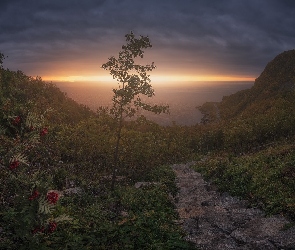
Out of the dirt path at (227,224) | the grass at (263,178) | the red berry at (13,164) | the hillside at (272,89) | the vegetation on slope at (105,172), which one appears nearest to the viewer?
the red berry at (13,164)

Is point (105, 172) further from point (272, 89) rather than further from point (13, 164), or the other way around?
point (272, 89)

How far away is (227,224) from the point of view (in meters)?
13.3

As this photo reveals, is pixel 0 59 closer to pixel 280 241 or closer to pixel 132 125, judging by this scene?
pixel 132 125

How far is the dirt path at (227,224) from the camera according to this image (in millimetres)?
11375

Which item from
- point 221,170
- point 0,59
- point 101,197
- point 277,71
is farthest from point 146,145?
point 277,71

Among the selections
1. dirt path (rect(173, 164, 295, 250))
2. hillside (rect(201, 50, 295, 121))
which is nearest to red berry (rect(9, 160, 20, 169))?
dirt path (rect(173, 164, 295, 250))

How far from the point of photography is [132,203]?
15.2 meters

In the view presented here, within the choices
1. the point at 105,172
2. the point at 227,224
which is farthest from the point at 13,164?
the point at 105,172

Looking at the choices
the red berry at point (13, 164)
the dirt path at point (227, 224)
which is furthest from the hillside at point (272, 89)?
the red berry at point (13, 164)

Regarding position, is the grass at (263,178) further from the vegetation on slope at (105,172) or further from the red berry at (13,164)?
the red berry at (13,164)

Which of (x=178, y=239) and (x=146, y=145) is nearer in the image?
(x=178, y=239)

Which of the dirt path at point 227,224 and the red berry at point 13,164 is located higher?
the red berry at point 13,164

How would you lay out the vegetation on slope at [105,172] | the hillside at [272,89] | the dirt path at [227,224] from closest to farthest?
the vegetation on slope at [105,172] < the dirt path at [227,224] < the hillside at [272,89]

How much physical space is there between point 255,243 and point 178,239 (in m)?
2.98
